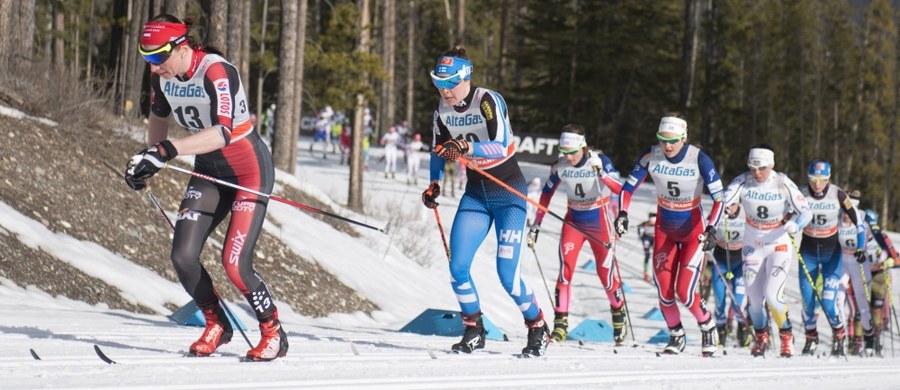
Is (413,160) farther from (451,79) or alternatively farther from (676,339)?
(451,79)

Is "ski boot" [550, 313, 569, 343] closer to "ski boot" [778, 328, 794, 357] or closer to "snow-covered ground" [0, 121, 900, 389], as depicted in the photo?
"snow-covered ground" [0, 121, 900, 389]

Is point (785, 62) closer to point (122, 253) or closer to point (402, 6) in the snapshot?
point (402, 6)

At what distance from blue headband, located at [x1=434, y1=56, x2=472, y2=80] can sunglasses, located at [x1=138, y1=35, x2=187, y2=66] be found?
2.25 m

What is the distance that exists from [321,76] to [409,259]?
1246 cm

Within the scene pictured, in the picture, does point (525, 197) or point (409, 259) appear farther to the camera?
point (409, 259)

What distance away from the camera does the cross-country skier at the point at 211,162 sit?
263 inches

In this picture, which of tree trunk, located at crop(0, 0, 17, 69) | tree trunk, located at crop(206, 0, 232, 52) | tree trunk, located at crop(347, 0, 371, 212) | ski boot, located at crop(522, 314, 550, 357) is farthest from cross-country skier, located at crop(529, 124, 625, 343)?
tree trunk, located at crop(347, 0, 371, 212)

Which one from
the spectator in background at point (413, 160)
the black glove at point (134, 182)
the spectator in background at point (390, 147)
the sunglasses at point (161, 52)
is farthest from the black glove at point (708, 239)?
the spectator in background at point (390, 147)

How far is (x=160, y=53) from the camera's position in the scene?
260 inches

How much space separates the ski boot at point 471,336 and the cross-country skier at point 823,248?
769 centimetres

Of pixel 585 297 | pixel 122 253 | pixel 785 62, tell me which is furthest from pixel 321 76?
pixel 785 62

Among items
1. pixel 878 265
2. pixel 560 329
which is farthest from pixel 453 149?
pixel 878 265

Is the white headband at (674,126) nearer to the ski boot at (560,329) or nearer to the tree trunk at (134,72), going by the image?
the ski boot at (560,329)

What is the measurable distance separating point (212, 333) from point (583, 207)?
654 cm
